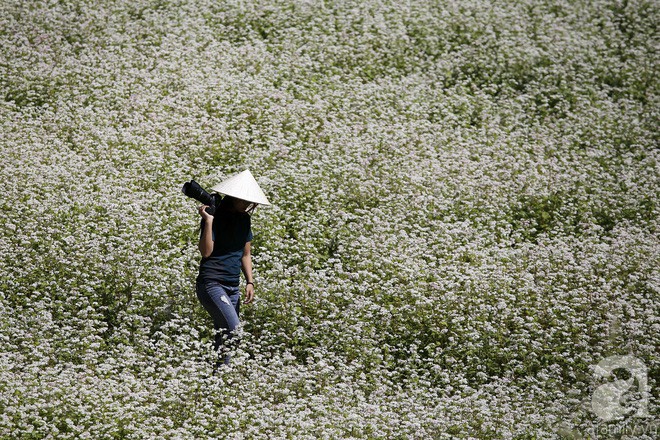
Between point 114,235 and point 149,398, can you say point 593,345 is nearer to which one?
point 149,398

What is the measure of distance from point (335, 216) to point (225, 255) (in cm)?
322

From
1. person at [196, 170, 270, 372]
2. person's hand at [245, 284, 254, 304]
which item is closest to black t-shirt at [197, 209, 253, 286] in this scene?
person at [196, 170, 270, 372]

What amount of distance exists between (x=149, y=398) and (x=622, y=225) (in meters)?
7.81

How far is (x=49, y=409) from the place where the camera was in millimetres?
6676

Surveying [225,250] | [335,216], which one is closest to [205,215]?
[225,250]

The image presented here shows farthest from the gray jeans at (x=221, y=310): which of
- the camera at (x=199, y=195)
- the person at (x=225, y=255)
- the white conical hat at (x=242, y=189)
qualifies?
the white conical hat at (x=242, y=189)

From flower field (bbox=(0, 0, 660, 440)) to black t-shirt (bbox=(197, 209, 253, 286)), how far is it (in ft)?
2.41

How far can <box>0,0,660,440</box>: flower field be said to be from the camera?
24.4 ft

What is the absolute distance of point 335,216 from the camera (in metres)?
10.9

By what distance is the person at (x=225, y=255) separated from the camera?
782 centimetres

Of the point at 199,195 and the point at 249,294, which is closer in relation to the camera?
the point at 199,195

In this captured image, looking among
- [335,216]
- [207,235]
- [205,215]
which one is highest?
[335,216]

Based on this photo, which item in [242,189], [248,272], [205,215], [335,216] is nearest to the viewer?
[205,215]

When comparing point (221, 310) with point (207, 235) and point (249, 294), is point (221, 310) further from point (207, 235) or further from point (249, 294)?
point (207, 235)
